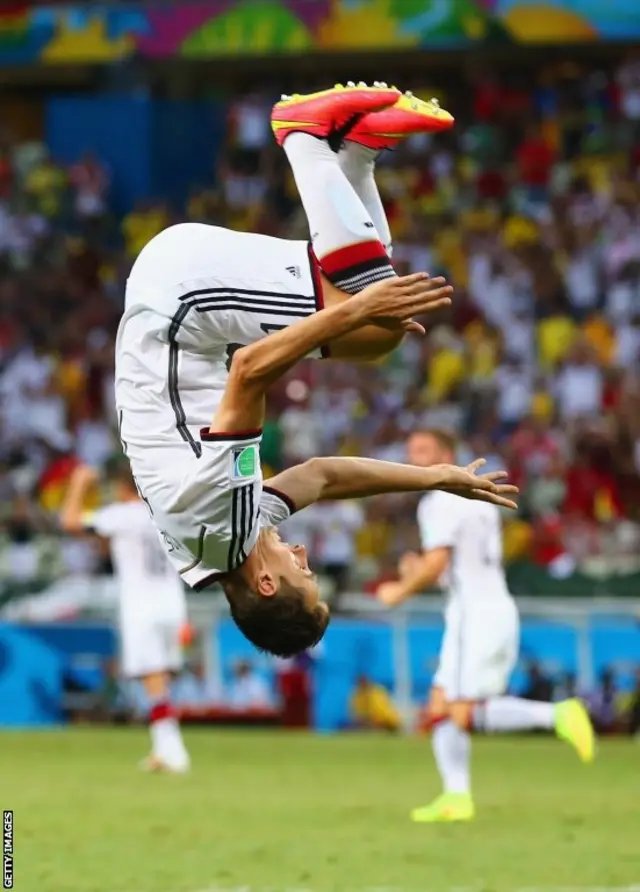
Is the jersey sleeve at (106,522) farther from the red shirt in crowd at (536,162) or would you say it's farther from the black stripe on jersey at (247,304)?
the red shirt in crowd at (536,162)

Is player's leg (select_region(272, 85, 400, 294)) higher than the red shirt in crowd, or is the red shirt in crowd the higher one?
the red shirt in crowd

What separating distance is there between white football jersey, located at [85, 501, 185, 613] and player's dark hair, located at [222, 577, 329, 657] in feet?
27.2

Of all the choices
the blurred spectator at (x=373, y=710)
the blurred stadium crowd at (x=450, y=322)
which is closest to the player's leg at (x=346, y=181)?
the blurred stadium crowd at (x=450, y=322)

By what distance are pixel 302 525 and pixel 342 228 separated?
494 inches

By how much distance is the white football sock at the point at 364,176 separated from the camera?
797cm

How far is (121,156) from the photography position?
89.0 feet

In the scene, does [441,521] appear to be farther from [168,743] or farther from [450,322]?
[450,322]

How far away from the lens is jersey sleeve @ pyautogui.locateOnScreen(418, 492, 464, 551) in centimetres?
1323

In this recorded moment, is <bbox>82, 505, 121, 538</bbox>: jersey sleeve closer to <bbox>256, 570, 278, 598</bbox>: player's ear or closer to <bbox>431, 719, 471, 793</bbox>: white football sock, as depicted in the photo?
<bbox>431, 719, 471, 793</bbox>: white football sock

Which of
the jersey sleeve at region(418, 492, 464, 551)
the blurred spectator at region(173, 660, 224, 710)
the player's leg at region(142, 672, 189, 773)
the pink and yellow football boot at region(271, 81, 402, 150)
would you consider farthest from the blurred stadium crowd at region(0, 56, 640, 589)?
the pink and yellow football boot at region(271, 81, 402, 150)

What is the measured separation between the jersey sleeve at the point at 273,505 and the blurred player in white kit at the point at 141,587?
26.3ft

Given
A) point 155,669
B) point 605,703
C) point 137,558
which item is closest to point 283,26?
point 137,558

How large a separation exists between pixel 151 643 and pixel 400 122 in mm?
9142

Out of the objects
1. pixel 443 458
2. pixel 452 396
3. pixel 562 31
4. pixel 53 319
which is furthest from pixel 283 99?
pixel 53 319
